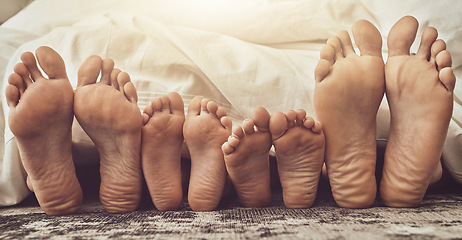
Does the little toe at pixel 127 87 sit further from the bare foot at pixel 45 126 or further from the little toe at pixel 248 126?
the little toe at pixel 248 126

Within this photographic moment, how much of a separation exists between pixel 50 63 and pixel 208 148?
1.03ft

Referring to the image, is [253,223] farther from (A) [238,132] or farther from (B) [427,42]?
(B) [427,42]

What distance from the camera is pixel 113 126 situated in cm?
64

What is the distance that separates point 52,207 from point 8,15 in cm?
89

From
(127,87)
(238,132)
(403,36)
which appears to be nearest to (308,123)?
(238,132)

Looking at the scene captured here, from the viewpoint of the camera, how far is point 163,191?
2.18ft

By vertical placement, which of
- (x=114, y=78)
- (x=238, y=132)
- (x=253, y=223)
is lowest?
(x=253, y=223)

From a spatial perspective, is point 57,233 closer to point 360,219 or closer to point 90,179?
point 90,179

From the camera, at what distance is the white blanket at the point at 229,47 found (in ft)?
2.48

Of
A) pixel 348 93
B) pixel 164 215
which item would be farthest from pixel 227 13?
pixel 164 215

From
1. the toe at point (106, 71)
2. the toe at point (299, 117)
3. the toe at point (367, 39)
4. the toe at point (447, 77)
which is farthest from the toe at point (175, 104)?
the toe at point (447, 77)

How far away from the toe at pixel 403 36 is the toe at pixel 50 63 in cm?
59

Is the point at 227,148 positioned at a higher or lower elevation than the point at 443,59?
lower

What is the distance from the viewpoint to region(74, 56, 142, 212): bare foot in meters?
0.63
